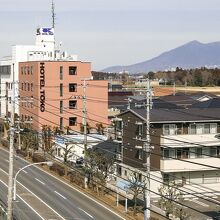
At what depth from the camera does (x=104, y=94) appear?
58781 mm

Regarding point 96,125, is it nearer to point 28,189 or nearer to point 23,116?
point 23,116

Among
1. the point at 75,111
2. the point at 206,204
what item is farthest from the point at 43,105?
the point at 206,204

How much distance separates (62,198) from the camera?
1211 inches

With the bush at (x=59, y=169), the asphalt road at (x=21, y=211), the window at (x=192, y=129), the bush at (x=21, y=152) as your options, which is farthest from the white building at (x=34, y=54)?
the asphalt road at (x=21, y=211)

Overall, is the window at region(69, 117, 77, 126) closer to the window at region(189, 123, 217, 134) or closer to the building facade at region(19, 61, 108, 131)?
the building facade at region(19, 61, 108, 131)

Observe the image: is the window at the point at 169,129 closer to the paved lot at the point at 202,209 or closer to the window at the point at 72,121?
the paved lot at the point at 202,209

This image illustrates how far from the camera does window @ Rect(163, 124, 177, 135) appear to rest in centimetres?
3453

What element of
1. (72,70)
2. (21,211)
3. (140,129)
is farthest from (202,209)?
(72,70)

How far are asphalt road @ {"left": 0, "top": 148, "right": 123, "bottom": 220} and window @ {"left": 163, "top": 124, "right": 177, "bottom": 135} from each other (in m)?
7.20

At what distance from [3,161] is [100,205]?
682 inches

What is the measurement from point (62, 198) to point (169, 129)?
29.0ft

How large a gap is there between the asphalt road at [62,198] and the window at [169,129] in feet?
23.6

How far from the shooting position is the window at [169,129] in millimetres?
34531

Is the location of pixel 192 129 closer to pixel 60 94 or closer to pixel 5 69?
pixel 60 94
